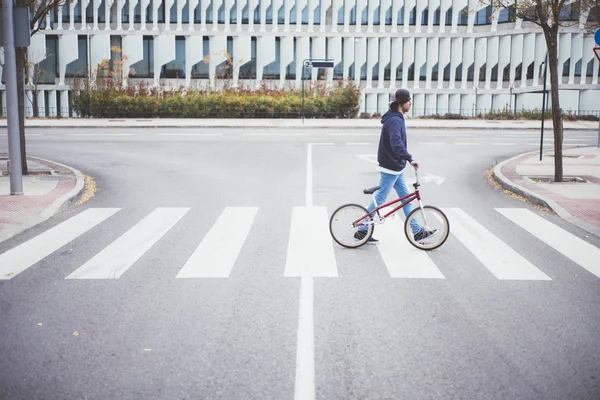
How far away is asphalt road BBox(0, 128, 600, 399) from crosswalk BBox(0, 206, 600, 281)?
0.06m

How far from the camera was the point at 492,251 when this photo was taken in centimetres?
895

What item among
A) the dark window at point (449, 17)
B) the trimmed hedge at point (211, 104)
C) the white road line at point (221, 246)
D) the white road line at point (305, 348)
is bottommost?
the white road line at point (305, 348)

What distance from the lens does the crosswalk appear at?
7.87 metres

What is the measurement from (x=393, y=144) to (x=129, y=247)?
141 inches

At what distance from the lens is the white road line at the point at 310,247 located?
7.86 metres

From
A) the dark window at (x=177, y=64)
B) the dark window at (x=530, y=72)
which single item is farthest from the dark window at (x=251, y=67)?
the dark window at (x=530, y=72)

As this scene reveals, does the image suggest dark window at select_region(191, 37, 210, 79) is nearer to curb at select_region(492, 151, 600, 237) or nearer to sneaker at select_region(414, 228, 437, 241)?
curb at select_region(492, 151, 600, 237)

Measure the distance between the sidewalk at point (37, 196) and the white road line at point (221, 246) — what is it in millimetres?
2747

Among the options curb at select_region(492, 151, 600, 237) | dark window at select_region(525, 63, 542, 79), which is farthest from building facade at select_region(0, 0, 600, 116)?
curb at select_region(492, 151, 600, 237)

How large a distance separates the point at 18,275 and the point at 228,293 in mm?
2461

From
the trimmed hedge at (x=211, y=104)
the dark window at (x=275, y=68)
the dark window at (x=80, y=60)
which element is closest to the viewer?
the trimmed hedge at (x=211, y=104)

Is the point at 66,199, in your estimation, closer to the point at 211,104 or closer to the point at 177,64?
the point at 211,104

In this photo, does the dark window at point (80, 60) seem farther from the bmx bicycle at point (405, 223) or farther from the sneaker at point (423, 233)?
the sneaker at point (423, 233)

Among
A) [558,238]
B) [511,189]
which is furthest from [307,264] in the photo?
[511,189]
